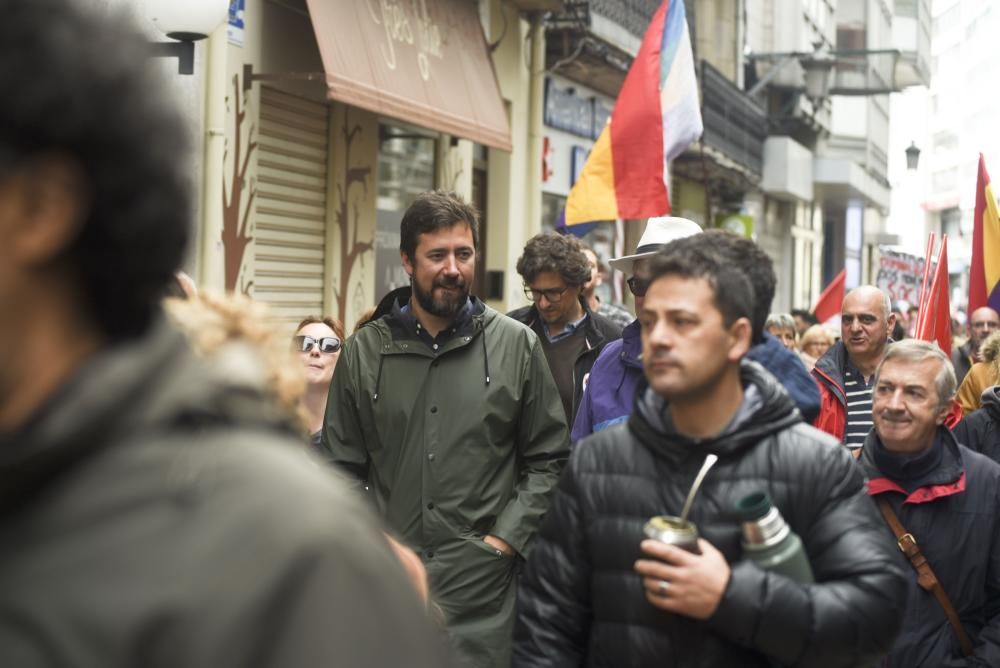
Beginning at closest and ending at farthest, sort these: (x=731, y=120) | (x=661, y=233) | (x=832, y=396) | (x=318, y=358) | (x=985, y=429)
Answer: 1. (x=661, y=233)
2. (x=318, y=358)
3. (x=985, y=429)
4. (x=832, y=396)
5. (x=731, y=120)

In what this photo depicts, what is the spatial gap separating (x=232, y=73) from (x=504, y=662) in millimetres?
5979

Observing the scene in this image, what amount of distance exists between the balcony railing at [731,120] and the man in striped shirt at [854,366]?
16.3 metres

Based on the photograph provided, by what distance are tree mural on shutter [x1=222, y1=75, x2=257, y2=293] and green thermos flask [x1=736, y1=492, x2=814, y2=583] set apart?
7.17 meters

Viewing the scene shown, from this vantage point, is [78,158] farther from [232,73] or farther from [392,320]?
[232,73]

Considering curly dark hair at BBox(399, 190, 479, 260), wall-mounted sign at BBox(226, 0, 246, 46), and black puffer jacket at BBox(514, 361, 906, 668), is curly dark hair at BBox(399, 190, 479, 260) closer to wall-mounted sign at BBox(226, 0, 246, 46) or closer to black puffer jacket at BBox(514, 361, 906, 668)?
black puffer jacket at BBox(514, 361, 906, 668)

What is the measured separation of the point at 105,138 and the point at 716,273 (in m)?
2.19

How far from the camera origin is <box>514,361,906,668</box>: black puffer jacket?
3.10 meters

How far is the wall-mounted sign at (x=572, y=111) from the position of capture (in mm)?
17361

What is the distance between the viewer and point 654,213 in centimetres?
1010

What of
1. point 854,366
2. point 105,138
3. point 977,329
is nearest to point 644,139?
point 854,366

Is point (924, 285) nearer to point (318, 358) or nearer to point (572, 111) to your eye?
point (318, 358)

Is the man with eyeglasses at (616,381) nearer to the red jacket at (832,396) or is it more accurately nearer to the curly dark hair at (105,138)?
the red jacket at (832,396)

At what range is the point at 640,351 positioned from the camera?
15.9ft

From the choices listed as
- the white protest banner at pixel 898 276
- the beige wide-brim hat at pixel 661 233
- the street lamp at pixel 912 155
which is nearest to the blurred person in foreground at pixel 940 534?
the beige wide-brim hat at pixel 661 233
